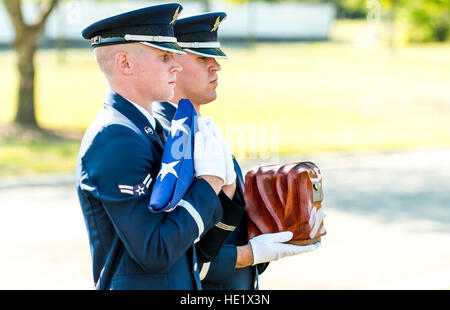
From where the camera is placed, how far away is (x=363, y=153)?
542 inches

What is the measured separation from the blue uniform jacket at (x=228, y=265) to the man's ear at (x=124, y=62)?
0.32 meters

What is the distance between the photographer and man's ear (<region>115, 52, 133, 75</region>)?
2410 mm

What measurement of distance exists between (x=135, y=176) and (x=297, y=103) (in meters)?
19.9

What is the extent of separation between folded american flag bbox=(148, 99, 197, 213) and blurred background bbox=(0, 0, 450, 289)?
7.31 ft

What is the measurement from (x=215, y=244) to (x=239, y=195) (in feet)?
0.78

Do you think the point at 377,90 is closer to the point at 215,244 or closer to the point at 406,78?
the point at 406,78

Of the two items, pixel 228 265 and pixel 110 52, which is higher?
pixel 110 52

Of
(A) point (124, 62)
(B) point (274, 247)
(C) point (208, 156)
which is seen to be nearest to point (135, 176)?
(C) point (208, 156)

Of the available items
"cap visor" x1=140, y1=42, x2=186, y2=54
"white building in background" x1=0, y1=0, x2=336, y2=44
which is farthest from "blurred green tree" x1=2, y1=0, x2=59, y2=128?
"white building in background" x1=0, y1=0, x2=336, y2=44

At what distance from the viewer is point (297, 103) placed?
865 inches

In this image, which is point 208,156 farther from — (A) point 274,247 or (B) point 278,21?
(B) point 278,21

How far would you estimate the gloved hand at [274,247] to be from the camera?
279 centimetres

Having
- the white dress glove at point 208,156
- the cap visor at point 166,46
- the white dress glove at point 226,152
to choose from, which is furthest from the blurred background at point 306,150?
the cap visor at point 166,46

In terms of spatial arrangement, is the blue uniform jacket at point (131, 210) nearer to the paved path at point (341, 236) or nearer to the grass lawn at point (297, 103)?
the paved path at point (341, 236)
